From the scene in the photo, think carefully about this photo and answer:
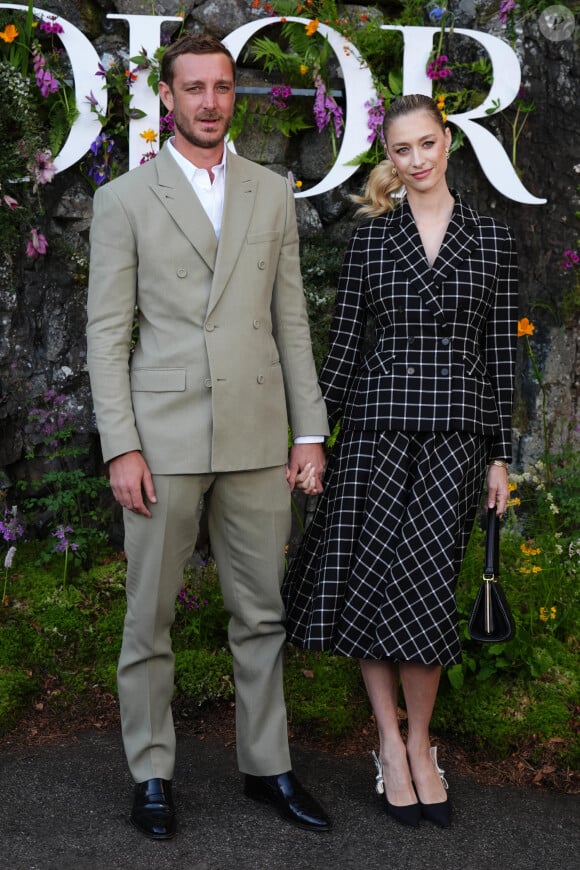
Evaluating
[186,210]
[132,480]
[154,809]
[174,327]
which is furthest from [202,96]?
[154,809]

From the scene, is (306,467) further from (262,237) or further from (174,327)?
(262,237)

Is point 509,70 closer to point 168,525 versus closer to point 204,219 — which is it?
point 204,219

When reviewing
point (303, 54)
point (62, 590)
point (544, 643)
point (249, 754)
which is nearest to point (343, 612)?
point (249, 754)

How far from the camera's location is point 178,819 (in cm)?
307

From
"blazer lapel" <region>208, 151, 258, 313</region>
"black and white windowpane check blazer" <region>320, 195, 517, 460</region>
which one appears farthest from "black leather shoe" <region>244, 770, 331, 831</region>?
"blazer lapel" <region>208, 151, 258, 313</region>

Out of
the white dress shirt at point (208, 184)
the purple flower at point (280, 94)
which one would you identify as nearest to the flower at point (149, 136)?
the purple flower at point (280, 94)

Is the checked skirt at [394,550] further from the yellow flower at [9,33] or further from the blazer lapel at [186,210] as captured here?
the yellow flower at [9,33]

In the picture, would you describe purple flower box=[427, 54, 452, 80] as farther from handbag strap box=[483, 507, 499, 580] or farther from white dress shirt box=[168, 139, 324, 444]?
handbag strap box=[483, 507, 499, 580]

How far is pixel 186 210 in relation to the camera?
2.90 meters

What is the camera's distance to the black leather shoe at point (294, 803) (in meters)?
3.00

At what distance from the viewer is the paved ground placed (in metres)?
2.84

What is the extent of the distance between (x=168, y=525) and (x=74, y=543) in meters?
1.67

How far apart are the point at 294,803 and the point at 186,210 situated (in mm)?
1870

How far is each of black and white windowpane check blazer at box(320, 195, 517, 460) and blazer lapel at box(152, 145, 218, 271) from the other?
1.70 feet
